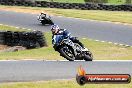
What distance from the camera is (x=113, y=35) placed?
84.9ft

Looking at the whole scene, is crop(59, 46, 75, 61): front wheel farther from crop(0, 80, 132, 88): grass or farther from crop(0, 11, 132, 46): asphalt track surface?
crop(0, 11, 132, 46): asphalt track surface

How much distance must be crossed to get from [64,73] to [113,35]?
519 inches

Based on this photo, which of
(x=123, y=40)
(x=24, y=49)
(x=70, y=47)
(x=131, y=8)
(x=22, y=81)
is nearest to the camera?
(x=22, y=81)

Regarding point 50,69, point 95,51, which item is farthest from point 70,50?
point 95,51

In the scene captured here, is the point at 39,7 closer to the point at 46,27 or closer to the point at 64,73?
the point at 46,27

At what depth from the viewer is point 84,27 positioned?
28.4m

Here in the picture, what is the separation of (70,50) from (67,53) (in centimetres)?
20

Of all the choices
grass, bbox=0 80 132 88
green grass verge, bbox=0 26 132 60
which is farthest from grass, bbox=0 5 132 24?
grass, bbox=0 80 132 88

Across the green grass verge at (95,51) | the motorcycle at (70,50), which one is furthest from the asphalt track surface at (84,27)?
the motorcycle at (70,50)

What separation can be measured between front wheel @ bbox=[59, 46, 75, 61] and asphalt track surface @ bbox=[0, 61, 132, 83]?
387 mm

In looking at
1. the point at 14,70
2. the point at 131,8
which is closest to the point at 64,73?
the point at 14,70

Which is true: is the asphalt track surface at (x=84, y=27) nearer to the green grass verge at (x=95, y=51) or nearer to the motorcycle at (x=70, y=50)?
the green grass verge at (x=95, y=51)

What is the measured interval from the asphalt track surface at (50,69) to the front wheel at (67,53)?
1.27ft

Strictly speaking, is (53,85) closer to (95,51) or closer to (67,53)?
(67,53)
